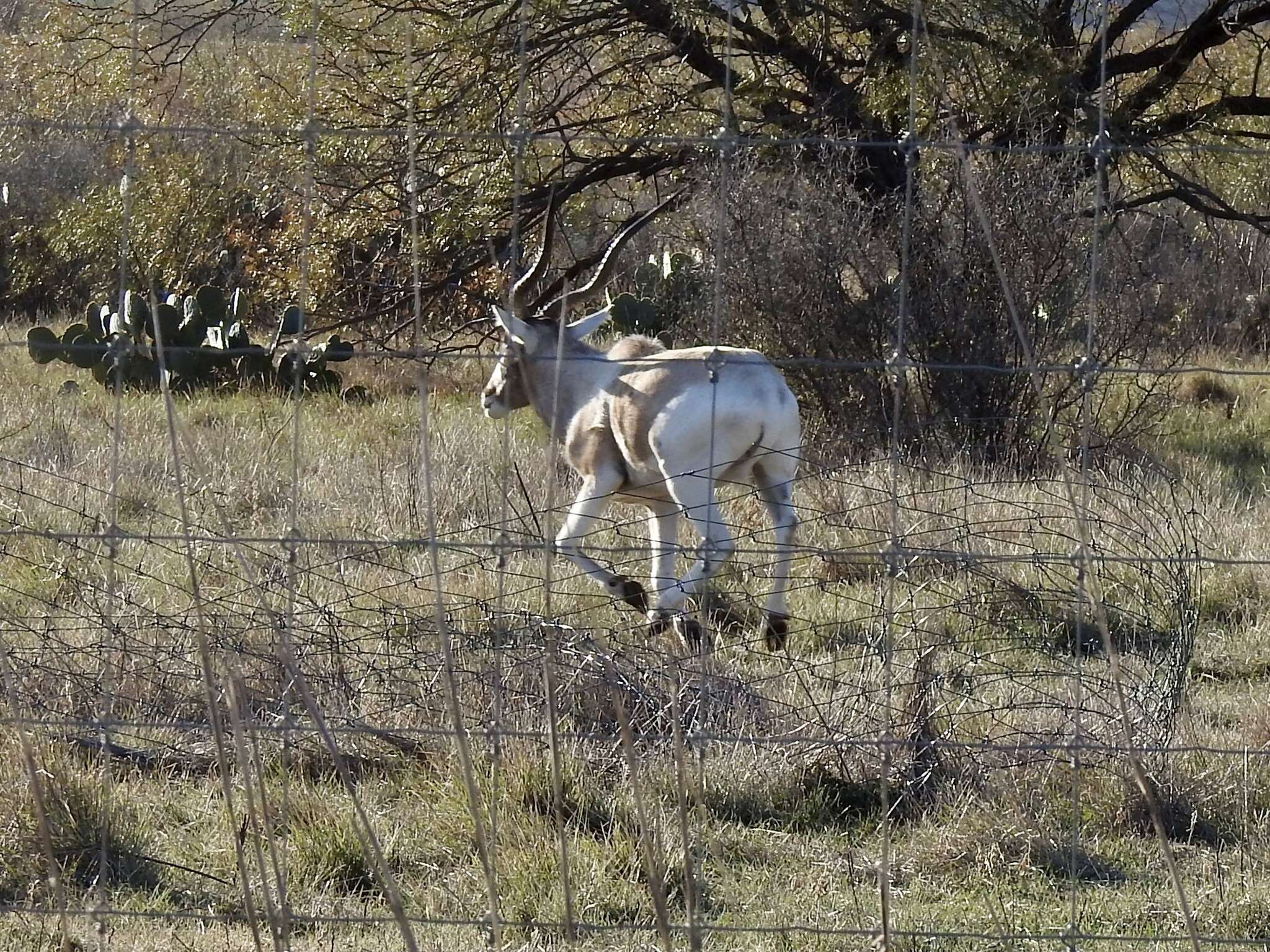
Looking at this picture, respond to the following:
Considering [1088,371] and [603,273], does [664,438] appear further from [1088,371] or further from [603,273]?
[1088,371]

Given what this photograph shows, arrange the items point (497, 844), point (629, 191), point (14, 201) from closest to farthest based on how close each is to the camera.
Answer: point (497, 844) < point (629, 191) < point (14, 201)

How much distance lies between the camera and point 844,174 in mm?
9766

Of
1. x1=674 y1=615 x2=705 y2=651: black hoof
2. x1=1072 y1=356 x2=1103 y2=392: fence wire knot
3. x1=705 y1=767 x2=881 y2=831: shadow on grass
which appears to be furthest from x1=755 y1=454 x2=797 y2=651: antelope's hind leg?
x1=1072 y1=356 x2=1103 y2=392: fence wire knot

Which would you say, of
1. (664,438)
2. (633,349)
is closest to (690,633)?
(664,438)

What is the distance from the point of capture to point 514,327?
23.9ft

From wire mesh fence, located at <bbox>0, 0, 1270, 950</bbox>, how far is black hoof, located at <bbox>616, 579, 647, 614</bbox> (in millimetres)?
38

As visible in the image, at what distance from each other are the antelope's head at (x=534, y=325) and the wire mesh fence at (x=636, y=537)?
0.09 meters

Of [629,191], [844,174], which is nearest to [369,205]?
[629,191]

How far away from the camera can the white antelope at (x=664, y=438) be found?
653 cm

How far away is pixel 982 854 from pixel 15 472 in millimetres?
5638

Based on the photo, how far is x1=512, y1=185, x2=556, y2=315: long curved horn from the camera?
7.55 meters

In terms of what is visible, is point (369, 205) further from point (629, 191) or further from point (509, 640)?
point (509, 640)

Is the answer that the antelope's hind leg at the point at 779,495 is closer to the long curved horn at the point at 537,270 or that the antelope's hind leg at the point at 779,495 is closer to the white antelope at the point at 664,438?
the white antelope at the point at 664,438

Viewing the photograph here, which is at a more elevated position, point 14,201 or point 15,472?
point 14,201
